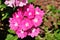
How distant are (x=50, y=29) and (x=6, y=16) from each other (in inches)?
20.9

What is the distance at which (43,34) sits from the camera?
2.69m

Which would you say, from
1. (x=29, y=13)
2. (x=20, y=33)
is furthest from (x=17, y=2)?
(x=20, y=33)

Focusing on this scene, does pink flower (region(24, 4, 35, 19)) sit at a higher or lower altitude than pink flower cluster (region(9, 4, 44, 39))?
higher

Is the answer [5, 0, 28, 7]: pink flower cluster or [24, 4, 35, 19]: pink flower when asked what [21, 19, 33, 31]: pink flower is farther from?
[5, 0, 28, 7]: pink flower cluster

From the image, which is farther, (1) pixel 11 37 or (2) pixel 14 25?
(1) pixel 11 37

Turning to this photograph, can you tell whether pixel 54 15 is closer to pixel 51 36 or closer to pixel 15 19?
pixel 51 36

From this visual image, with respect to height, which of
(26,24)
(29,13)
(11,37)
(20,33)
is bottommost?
(11,37)

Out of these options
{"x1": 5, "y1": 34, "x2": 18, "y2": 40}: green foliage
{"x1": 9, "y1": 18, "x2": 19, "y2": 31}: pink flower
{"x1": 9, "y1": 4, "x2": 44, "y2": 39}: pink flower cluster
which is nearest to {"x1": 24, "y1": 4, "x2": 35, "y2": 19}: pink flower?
{"x1": 9, "y1": 4, "x2": 44, "y2": 39}: pink flower cluster

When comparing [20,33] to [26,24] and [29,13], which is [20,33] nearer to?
[26,24]

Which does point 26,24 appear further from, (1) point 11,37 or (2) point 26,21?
(1) point 11,37

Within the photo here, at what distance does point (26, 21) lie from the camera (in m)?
2.32

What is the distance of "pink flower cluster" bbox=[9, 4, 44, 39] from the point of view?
2.34 meters

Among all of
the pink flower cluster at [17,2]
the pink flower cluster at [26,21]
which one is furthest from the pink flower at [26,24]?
the pink flower cluster at [17,2]

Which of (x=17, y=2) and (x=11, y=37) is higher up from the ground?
(x=17, y=2)
